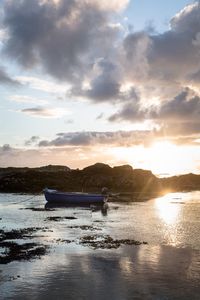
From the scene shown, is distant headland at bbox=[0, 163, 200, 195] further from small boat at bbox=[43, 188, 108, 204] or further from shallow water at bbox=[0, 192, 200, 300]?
shallow water at bbox=[0, 192, 200, 300]

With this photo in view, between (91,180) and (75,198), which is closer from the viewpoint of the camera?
(75,198)

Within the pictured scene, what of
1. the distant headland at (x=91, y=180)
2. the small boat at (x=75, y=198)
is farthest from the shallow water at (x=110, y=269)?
the distant headland at (x=91, y=180)

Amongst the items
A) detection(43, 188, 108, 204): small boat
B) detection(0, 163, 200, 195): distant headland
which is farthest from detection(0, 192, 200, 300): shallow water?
detection(0, 163, 200, 195): distant headland

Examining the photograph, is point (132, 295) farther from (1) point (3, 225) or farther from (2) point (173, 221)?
(2) point (173, 221)

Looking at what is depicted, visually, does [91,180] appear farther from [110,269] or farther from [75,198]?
[110,269]

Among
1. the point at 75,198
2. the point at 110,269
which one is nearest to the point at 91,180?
the point at 75,198

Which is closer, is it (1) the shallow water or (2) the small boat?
(1) the shallow water

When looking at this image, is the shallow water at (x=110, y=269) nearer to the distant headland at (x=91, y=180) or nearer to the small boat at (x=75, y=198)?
the small boat at (x=75, y=198)

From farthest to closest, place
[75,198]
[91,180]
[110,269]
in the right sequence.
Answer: [91,180]
[75,198]
[110,269]

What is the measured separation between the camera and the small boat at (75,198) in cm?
7775

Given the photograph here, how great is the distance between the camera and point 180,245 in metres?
34.6

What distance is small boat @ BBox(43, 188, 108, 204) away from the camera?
7775 centimetres

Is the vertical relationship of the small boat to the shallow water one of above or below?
above

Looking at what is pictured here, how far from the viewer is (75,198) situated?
79.1 meters
